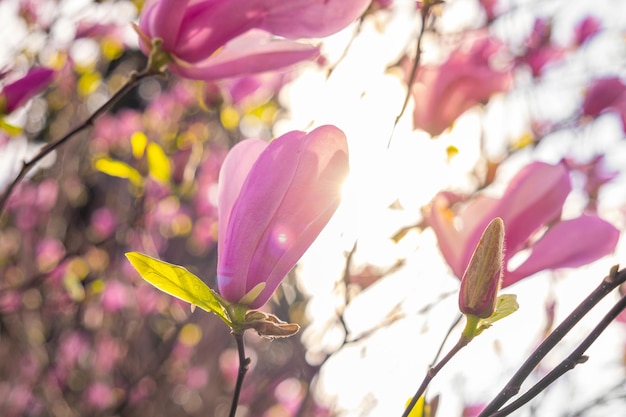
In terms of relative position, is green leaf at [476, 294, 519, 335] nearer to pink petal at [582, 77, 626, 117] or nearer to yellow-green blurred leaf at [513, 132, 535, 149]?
pink petal at [582, 77, 626, 117]

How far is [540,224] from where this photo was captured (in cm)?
66

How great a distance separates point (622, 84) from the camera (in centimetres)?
114

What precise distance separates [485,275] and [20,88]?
67 centimetres

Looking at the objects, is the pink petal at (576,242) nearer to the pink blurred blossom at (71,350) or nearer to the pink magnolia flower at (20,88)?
the pink magnolia flower at (20,88)

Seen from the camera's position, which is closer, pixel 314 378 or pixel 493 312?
pixel 493 312

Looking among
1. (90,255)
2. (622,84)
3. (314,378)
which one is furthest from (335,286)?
(90,255)

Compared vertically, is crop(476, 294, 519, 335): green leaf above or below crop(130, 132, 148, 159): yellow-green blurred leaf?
above

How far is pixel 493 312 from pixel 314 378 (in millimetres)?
836

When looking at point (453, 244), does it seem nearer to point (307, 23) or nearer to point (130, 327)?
point (307, 23)

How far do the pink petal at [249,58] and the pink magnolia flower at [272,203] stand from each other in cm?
9

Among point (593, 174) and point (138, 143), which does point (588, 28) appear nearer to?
point (593, 174)

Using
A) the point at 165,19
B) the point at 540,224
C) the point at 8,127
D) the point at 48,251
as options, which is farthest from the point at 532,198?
the point at 48,251

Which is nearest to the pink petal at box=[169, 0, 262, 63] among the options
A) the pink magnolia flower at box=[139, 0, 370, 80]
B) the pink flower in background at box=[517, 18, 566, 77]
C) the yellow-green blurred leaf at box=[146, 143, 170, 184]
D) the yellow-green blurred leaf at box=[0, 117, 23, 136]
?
the pink magnolia flower at box=[139, 0, 370, 80]

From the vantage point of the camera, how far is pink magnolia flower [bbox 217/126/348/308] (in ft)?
1.83
